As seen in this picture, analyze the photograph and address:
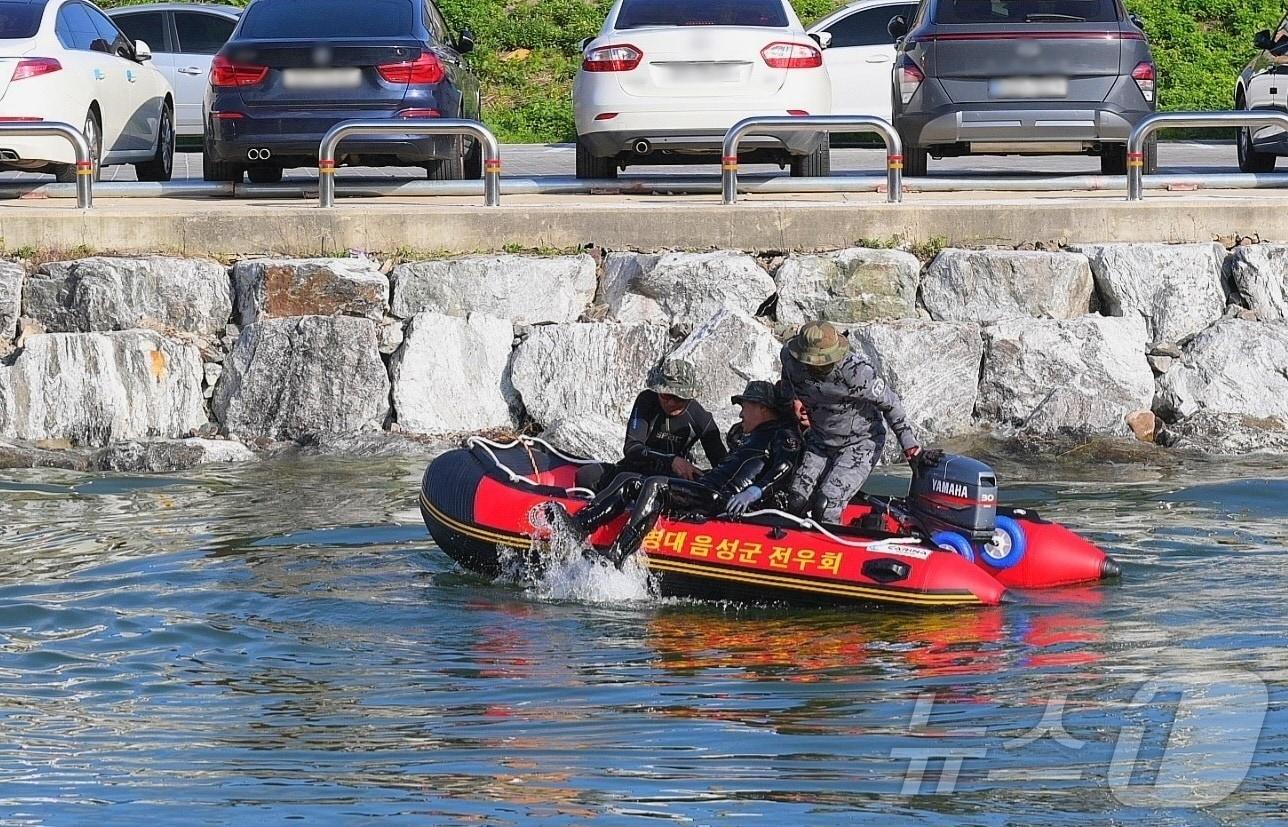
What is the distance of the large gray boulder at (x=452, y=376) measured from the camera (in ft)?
42.1

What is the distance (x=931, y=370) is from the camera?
12766mm

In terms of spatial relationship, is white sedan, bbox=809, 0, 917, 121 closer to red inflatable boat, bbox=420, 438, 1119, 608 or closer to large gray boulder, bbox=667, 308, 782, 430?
Answer: large gray boulder, bbox=667, 308, 782, 430

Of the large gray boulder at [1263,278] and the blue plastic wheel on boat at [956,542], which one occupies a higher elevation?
the large gray boulder at [1263,278]

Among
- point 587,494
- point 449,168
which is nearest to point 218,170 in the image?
point 449,168

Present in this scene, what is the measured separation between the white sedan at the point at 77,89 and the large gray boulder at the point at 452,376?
10.8ft

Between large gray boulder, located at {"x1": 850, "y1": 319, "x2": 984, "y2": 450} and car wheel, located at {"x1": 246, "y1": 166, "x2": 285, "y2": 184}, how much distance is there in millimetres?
5164

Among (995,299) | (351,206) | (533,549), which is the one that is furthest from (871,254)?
(533,549)

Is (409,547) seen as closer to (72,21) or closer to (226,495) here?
(226,495)

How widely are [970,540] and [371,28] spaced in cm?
731

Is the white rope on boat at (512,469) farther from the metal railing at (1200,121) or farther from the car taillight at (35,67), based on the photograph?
the car taillight at (35,67)

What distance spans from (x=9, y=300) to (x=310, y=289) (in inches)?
83.6

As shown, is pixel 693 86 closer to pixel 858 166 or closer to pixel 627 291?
pixel 627 291

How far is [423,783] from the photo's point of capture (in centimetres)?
597

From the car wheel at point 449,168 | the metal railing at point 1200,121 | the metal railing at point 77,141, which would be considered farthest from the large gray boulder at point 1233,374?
the metal railing at point 77,141
